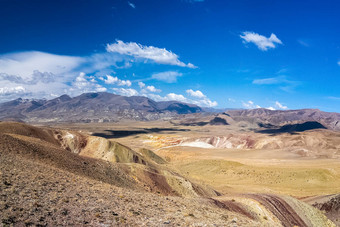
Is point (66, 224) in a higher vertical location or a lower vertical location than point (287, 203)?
higher

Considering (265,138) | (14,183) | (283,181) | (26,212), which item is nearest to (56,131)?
(14,183)

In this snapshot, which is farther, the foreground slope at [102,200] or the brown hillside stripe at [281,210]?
the brown hillside stripe at [281,210]

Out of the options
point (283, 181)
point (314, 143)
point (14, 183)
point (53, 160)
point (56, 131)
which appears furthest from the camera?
Answer: point (314, 143)

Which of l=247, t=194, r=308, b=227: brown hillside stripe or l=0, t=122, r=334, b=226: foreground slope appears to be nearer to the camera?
l=0, t=122, r=334, b=226: foreground slope

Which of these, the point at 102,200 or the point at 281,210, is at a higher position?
the point at 102,200

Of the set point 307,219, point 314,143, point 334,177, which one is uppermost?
point 314,143

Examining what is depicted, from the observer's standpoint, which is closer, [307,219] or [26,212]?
[26,212]

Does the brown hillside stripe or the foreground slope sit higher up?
the foreground slope

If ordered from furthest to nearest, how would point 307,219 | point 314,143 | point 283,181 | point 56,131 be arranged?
point 314,143 < point 56,131 < point 283,181 < point 307,219

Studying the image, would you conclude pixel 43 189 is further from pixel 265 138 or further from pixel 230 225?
pixel 265 138

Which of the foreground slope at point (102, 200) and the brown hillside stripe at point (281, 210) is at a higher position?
the foreground slope at point (102, 200)

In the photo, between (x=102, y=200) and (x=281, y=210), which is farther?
(x=281, y=210)
